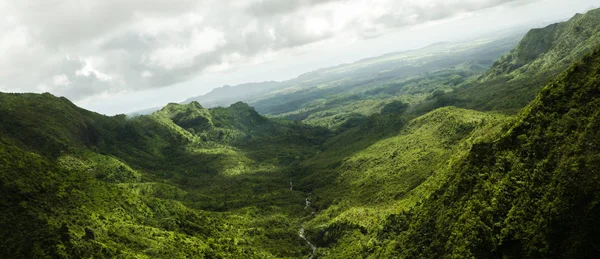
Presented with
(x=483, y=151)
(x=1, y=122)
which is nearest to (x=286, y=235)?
(x=483, y=151)

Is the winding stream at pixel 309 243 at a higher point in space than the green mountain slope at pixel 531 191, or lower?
lower

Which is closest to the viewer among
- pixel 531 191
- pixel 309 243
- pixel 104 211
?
pixel 531 191

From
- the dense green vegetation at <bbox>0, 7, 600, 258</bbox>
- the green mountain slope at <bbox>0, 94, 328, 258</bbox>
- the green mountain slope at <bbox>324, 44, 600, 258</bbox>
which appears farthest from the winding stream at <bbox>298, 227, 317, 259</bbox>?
the green mountain slope at <bbox>324, 44, 600, 258</bbox>

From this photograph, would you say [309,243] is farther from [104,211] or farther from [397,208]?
[104,211]

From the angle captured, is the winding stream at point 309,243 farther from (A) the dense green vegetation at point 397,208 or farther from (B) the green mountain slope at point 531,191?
(B) the green mountain slope at point 531,191

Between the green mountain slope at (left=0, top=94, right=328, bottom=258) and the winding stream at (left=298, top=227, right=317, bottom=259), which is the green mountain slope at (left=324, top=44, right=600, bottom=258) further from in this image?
the green mountain slope at (left=0, top=94, right=328, bottom=258)

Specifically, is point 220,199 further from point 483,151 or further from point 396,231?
point 483,151

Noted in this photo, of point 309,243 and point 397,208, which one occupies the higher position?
point 397,208

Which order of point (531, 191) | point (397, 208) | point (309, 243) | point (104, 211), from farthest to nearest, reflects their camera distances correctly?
point (309, 243) → point (397, 208) → point (104, 211) → point (531, 191)

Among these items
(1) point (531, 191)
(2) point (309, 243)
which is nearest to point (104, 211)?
(2) point (309, 243)

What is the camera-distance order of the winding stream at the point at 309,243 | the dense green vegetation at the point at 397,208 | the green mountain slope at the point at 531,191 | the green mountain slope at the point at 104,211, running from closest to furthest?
the green mountain slope at the point at 531,191 → the dense green vegetation at the point at 397,208 → the green mountain slope at the point at 104,211 → the winding stream at the point at 309,243

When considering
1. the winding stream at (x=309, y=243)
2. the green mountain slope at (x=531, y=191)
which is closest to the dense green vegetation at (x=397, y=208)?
the green mountain slope at (x=531, y=191)
